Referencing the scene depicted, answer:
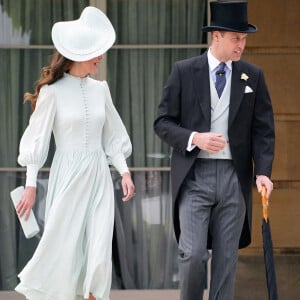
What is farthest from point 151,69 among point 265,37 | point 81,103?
point 81,103

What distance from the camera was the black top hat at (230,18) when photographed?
6.42m

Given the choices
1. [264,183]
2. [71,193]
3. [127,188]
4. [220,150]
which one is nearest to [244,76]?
[220,150]

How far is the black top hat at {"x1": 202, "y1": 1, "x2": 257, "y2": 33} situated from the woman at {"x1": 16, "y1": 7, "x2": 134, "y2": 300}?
0.68 meters

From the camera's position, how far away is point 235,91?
6465mm

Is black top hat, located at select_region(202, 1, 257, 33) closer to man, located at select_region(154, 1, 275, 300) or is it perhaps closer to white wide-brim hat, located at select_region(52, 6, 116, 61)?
man, located at select_region(154, 1, 275, 300)

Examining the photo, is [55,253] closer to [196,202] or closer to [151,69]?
[196,202]

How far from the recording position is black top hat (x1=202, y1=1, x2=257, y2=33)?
21.1 feet

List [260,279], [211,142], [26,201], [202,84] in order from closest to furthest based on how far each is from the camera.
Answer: [211,142], [202,84], [26,201], [260,279]

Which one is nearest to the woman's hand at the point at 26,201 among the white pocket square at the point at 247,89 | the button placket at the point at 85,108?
the button placket at the point at 85,108

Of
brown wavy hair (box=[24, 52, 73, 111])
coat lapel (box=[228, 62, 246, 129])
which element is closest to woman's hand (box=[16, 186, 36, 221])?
brown wavy hair (box=[24, 52, 73, 111])

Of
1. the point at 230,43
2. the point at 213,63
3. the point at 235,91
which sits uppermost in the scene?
the point at 230,43

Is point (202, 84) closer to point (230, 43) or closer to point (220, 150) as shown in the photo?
point (230, 43)

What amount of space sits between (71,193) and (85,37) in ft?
3.10

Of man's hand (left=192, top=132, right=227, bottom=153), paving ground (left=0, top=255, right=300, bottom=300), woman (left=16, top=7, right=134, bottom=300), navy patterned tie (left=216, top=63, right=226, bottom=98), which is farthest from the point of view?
paving ground (left=0, top=255, right=300, bottom=300)
